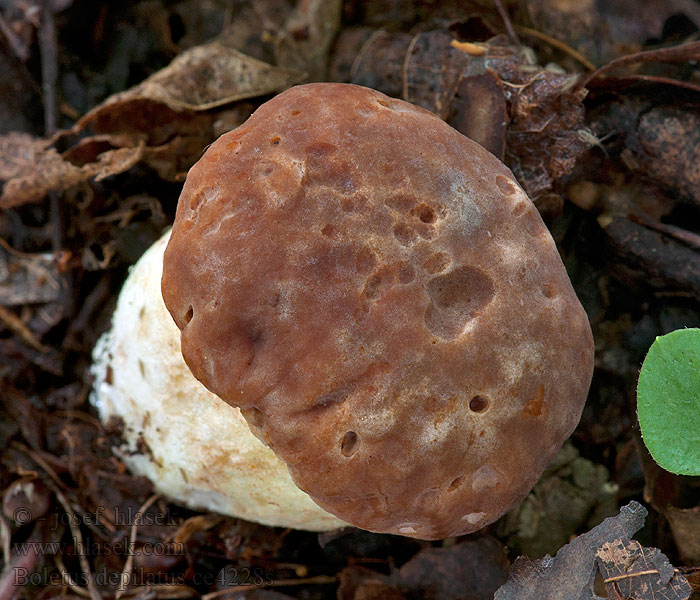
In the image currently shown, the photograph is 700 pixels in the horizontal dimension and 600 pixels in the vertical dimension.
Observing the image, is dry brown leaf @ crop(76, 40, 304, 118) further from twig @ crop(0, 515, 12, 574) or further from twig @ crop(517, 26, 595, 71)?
twig @ crop(0, 515, 12, 574)

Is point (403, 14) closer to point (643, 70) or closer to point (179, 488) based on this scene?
point (643, 70)

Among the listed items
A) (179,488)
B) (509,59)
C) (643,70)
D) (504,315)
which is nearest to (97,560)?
(179,488)

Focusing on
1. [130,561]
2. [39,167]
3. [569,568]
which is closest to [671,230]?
[569,568]

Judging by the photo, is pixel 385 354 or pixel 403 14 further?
pixel 403 14

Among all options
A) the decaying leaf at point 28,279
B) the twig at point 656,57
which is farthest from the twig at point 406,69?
the decaying leaf at point 28,279

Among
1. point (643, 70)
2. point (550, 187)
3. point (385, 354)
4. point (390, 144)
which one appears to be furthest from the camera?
point (643, 70)

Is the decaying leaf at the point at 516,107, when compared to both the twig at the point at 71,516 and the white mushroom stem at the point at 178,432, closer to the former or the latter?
the white mushroom stem at the point at 178,432

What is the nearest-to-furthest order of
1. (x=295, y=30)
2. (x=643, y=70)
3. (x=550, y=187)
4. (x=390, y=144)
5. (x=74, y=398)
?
(x=390, y=144) → (x=550, y=187) → (x=643, y=70) → (x=74, y=398) → (x=295, y=30)
